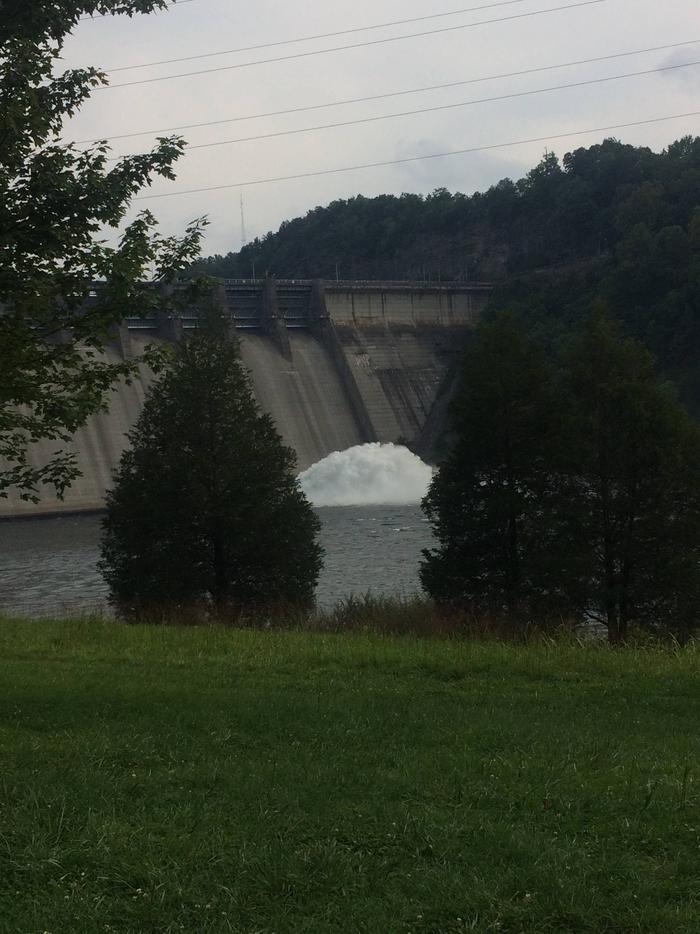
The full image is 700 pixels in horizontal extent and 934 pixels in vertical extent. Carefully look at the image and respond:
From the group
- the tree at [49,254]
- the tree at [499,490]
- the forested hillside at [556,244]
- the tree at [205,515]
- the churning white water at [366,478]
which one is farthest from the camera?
the forested hillside at [556,244]

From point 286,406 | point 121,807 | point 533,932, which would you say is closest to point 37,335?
point 121,807

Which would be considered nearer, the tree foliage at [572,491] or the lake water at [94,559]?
the tree foliage at [572,491]

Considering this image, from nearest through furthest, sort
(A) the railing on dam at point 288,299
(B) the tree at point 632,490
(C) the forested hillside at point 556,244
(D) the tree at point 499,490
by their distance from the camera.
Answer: (B) the tree at point 632,490 → (D) the tree at point 499,490 → (A) the railing on dam at point 288,299 → (C) the forested hillside at point 556,244

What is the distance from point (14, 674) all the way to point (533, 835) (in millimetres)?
6427

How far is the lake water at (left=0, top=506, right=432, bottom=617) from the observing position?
28.3 m

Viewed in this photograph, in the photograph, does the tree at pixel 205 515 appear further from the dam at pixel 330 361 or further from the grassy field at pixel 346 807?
the dam at pixel 330 361

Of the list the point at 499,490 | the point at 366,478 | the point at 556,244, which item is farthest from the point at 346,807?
the point at 556,244

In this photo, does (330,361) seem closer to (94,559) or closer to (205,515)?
(94,559)

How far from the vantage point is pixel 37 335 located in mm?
8289

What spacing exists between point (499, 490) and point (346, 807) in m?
14.6

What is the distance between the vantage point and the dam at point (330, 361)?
196 feet

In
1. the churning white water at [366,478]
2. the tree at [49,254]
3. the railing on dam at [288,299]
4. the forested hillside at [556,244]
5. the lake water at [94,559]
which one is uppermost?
the forested hillside at [556,244]

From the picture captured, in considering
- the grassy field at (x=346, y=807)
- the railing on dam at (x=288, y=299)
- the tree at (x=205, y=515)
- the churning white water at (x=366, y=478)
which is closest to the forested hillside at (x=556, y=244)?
the railing on dam at (x=288, y=299)

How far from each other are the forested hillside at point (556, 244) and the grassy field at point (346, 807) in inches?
2827
